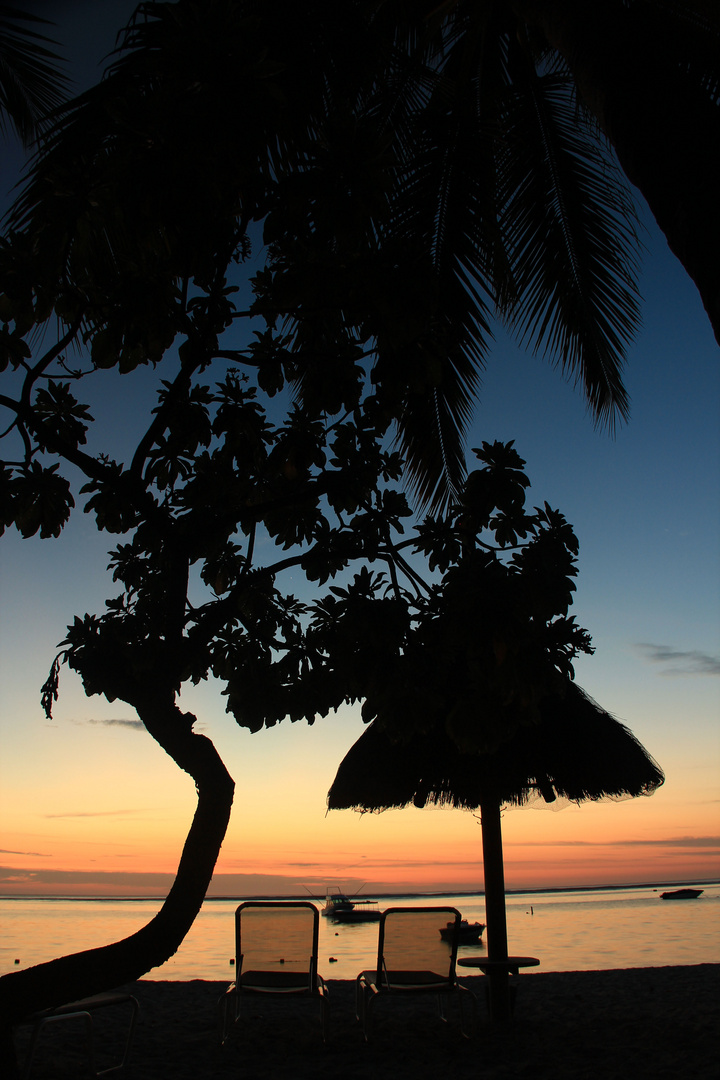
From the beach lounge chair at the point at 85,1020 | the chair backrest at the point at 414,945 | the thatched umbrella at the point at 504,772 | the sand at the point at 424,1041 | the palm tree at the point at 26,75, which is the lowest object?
the sand at the point at 424,1041

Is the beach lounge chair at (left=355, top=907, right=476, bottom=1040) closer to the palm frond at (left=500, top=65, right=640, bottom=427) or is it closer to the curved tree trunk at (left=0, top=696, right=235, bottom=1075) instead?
the curved tree trunk at (left=0, top=696, right=235, bottom=1075)

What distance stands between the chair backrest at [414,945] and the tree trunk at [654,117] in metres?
4.56

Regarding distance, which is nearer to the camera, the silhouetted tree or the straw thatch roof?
the silhouetted tree

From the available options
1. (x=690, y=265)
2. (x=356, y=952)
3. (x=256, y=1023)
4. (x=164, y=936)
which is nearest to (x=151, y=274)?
(x=690, y=265)

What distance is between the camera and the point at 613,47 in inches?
142

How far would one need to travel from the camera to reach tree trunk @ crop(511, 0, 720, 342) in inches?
116

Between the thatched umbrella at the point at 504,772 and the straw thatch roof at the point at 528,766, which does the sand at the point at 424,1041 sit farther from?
the straw thatch roof at the point at 528,766

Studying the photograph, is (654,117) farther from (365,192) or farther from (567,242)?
(567,242)

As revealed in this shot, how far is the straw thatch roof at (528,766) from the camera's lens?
571 cm

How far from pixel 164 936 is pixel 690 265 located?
10.6 feet

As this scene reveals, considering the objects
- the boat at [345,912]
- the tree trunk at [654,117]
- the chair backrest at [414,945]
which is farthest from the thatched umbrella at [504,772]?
the boat at [345,912]

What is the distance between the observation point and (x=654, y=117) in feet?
10.6

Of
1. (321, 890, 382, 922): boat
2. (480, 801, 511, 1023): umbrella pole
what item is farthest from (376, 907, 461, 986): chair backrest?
(321, 890, 382, 922): boat

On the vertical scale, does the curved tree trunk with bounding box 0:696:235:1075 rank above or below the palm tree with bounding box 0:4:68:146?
below
